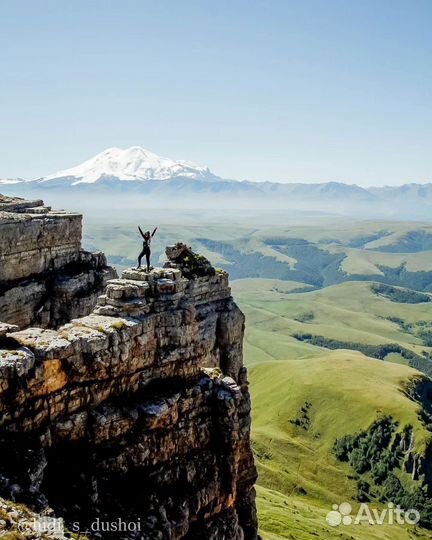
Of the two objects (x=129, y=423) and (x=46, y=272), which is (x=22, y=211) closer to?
(x=46, y=272)

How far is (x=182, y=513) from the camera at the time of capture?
3819cm

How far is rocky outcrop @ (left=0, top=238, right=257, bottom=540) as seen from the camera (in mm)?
32750

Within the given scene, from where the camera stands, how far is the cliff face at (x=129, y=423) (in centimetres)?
3278

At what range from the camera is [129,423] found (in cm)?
3859

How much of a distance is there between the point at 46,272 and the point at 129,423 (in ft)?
171

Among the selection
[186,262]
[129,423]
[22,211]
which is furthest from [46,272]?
[129,423]

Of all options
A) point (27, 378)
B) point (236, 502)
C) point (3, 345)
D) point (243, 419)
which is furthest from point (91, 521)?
point (243, 419)

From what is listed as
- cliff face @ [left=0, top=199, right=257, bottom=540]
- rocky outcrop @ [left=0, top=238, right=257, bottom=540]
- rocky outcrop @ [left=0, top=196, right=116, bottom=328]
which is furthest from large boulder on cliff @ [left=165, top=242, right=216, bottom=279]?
rocky outcrop @ [left=0, top=238, right=257, bottom=540]

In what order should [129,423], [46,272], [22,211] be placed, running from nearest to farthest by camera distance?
[129,423] → [46,272] → [22,211]

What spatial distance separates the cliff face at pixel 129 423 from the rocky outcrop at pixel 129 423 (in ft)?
0.26

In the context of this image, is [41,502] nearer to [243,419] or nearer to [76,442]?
[76,442]

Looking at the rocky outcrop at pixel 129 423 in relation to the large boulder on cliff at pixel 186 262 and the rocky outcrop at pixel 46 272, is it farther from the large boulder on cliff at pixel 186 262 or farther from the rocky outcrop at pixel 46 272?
the large boulder on cliff at pixel 186 262

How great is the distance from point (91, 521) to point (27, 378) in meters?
9.10

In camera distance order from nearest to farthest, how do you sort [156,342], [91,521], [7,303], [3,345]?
[91,521] < [3,345] < [156,342] < [7,303]
